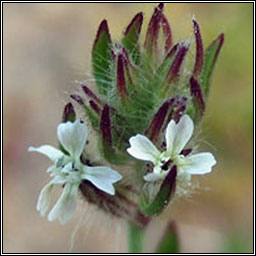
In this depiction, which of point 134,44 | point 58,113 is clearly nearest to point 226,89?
point 58,113

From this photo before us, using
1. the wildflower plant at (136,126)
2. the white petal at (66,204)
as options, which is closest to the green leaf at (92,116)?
the wildflower plant at (136,126)

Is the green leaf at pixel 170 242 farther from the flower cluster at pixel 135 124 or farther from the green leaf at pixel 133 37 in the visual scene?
the green leaf at pixel 133 37

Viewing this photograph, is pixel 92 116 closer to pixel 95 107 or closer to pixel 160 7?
pixel 95 107

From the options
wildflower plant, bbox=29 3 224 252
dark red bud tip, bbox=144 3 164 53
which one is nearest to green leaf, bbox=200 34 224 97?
wildflower plant, bbox=29 3 224 252

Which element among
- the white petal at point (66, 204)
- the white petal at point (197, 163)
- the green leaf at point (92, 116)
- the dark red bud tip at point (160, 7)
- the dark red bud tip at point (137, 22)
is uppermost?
the dark red bud tip at point (160, 7)

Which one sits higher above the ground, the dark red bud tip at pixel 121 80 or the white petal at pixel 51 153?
the dark red bud tip at pixel 121 80
